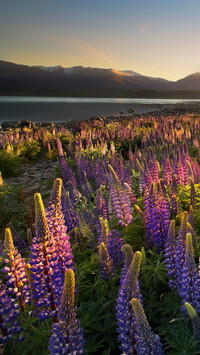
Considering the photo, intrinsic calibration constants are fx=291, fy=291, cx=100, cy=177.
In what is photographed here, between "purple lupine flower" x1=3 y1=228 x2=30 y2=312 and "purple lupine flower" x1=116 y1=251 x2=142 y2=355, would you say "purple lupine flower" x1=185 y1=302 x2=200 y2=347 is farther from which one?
"purple lupine flower" x1=3 y1=228 x2=30 y2=312

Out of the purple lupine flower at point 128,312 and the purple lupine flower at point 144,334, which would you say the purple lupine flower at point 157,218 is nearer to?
the purple lupine flower at point 128,312

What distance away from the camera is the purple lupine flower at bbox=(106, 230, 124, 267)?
3.36 m

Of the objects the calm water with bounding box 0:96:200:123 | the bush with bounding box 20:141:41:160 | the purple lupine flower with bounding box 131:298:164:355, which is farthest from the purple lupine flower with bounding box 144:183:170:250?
the calm water with bounding box 0:96:200:123

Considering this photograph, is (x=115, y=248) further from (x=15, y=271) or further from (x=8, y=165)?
(x=8, y=165)

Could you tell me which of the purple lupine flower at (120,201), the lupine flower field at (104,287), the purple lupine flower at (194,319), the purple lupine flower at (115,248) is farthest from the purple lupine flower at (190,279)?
the purple lupine flower at (120,201)

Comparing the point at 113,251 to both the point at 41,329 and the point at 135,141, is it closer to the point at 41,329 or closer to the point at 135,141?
the point at 41,329

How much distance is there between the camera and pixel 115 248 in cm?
341

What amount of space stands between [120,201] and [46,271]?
2.16 m

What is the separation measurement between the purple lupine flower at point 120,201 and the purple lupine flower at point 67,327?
2552mm

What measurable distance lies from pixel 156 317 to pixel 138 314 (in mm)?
1412

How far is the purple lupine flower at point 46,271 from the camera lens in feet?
7.28

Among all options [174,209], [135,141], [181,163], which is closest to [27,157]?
[135,141]

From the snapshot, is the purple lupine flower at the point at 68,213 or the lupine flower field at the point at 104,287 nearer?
the lupine flower field at the point at 104,287

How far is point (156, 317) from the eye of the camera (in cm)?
290
